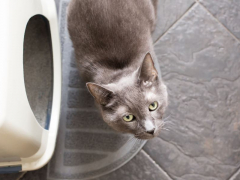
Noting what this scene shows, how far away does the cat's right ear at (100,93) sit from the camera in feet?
2.75

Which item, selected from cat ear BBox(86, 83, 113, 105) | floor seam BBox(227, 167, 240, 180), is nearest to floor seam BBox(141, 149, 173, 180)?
floor seam BBox(227, 167, 240, 180)

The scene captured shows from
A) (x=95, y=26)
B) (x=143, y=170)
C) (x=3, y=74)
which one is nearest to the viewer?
(x=3, y=74)

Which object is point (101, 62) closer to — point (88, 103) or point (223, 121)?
point (88, 103)

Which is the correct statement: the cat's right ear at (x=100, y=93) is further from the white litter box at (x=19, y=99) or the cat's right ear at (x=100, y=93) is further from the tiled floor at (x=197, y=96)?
the tiled floor at (x=197, y=96)

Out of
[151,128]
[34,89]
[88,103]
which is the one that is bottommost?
[88,103]

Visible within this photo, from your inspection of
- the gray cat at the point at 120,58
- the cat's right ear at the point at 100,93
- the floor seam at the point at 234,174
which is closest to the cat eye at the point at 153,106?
the gray cat at the point at 120,58

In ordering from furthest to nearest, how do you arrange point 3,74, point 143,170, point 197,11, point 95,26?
1. point 197,11
2. point 143,170
3. point 95,26
4. point 3,74

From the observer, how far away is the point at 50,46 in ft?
4.42

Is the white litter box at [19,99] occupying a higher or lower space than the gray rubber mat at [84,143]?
higher

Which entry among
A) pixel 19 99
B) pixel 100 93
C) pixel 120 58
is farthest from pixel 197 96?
pixel 19 99

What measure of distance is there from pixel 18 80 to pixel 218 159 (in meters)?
1.01

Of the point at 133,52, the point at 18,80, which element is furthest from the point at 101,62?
the point at 18,80

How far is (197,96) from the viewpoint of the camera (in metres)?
1.39

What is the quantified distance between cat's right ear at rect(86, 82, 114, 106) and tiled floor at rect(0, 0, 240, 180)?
0.53m
